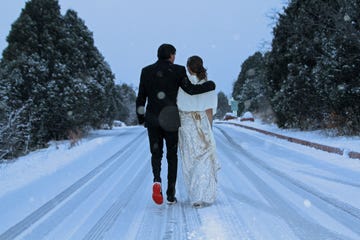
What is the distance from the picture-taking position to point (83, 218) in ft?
14.8

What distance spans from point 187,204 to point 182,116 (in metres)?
1.09

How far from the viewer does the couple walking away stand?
16.1 ft

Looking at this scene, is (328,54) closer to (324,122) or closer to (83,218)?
(324,122)

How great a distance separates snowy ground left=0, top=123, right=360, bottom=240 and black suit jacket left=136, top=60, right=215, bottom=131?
3.47ft

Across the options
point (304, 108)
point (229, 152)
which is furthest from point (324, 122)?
point (229, 152)

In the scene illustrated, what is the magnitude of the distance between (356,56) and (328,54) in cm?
108

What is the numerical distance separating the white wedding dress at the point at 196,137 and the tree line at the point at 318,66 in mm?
8431

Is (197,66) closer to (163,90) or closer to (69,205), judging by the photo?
(163,90)

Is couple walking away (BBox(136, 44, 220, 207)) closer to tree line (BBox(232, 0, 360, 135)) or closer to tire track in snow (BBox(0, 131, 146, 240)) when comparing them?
tire track in snow (BBox(0, 131, 146, 240))

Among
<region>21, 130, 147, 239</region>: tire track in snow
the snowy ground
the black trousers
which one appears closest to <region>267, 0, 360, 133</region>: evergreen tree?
the snowy ground

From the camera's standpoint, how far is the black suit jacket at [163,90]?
193 inches

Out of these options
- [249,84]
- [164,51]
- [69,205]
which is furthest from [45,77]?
[249,84]

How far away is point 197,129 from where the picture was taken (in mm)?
5012

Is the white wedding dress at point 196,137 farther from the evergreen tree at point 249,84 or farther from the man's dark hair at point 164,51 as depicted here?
the evergreen tree at point 249,84
